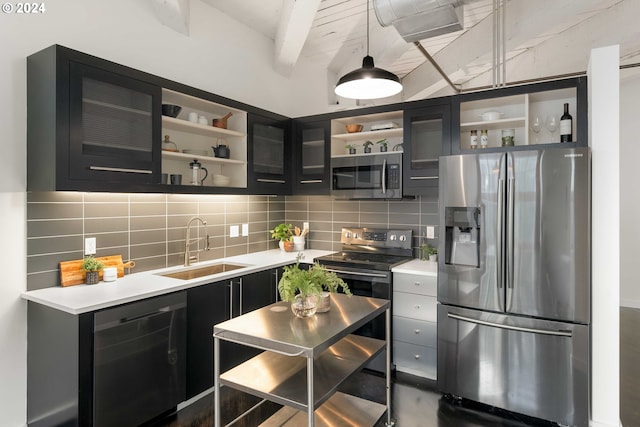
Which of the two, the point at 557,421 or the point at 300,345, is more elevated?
the point at 300,345

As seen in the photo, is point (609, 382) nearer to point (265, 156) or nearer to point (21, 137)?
point (265, 156)

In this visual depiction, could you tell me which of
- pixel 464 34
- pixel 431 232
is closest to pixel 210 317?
pixel 431 232

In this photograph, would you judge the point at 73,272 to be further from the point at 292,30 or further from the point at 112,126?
the point at 292,30

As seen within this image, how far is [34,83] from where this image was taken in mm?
2201

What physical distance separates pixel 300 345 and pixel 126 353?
1195 mm

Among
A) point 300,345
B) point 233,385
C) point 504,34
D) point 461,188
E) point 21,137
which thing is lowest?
point 233,385

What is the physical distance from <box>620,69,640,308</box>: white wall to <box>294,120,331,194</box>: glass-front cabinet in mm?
4341

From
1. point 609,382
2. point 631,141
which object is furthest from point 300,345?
point 631,141

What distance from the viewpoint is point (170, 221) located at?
10.1ft

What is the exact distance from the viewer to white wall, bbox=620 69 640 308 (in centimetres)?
512

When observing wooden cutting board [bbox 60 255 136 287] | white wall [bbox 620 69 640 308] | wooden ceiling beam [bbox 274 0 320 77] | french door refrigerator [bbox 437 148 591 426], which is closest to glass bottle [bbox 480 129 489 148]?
french door refrigerator [bbox 437 148 591 426]

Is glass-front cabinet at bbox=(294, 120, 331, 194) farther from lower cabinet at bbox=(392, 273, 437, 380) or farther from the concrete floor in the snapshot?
the concrete floor

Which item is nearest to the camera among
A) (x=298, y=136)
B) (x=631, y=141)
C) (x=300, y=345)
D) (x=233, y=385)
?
(x=300, y=345)

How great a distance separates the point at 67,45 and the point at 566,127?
337 centimetres
